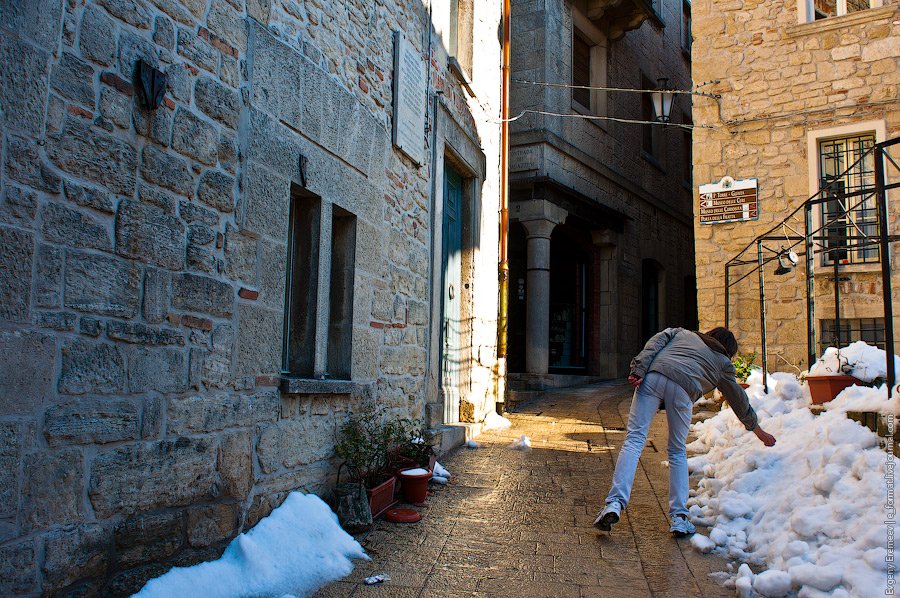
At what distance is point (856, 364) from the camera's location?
5.57 metres

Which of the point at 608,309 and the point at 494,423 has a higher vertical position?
the point at 608,309

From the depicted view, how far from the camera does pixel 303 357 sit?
467 cm

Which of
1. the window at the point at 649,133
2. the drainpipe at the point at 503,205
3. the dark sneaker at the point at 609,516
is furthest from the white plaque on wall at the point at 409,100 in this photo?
A: the window at the point at 649,133

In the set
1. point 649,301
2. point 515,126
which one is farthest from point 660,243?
point 515,126

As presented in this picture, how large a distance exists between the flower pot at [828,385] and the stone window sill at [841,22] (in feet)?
23.7

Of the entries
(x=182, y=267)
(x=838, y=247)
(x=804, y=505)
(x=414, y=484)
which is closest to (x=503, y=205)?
(x=838, y=247)

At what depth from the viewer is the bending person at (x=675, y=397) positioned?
173 inches

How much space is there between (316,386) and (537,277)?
29.7 ft

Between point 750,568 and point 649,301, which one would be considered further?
point 649,301

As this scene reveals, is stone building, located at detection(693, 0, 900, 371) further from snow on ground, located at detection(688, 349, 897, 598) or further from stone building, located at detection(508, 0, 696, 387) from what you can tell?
snow on ground, located at detection(688, 349, 897, 598)

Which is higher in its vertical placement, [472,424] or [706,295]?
[706,295]

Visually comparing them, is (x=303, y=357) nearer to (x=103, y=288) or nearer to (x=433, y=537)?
(x=433, y=537)

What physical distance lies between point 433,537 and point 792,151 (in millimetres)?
8972

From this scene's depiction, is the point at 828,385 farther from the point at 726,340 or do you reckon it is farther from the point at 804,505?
the point at 804,505
